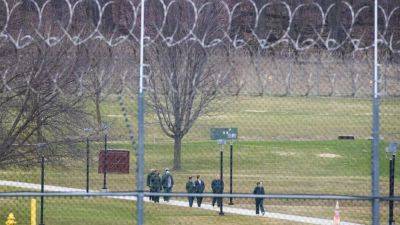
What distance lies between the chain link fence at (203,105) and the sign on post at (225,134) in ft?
0.15

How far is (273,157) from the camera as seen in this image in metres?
11.6

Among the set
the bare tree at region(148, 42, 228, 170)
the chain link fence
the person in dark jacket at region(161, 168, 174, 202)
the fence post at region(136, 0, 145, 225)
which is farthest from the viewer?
the person in dark jacket at region(161, 168, 174, 202)

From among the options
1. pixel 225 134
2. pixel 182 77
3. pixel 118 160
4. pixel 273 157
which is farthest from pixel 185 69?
pixel 273 157

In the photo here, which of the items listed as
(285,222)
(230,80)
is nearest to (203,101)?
(230,80)

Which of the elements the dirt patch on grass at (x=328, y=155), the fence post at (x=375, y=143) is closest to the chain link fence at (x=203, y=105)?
the dirt patch on grass at (x=328, y=155)

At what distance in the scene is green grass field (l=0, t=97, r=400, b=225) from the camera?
36.7ft

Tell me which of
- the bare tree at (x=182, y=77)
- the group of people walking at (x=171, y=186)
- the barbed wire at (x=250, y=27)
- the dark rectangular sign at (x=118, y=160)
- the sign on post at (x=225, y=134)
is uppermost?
the barbed wire at (x=250, y=27)

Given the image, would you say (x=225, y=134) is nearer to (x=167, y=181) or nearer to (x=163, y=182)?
(x=167, y=181)

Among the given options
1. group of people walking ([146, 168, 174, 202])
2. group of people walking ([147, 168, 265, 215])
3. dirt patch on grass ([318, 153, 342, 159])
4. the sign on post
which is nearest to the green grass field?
dirt patch on grass ([318, 153, 342, 159])

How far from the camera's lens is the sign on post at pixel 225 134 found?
9239 mm

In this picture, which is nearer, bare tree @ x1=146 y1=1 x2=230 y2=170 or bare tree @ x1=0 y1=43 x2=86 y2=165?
bare tree @ x1=146 y1=1 x2=230 y2=170

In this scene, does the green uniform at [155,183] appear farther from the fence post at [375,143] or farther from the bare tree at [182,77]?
the fence post at [375,143]

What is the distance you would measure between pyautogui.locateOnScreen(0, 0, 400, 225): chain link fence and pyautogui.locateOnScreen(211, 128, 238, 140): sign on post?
0.05 meters

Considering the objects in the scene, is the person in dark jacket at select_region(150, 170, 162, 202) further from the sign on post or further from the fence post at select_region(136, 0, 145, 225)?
the fence post at select_region(136, 0, 145, 225)
